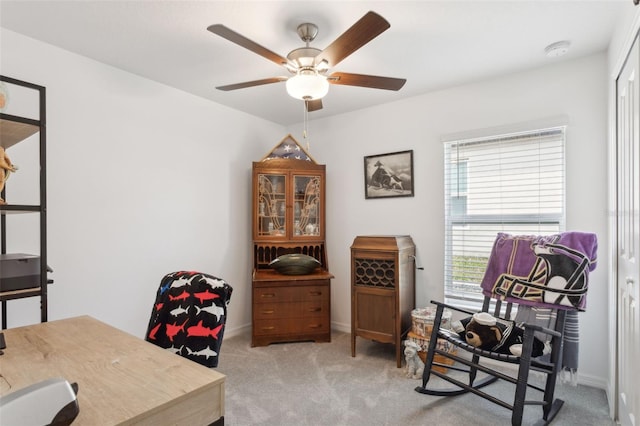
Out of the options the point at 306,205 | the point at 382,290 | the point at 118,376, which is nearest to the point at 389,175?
the point at 306,205

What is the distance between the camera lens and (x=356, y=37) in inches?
67.0

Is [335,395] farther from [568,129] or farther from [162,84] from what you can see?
[162,84]

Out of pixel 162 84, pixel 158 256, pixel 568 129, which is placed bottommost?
pixel 158 256

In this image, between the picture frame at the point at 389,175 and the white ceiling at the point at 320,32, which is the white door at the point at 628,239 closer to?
the white ceiling at the point at 320,32

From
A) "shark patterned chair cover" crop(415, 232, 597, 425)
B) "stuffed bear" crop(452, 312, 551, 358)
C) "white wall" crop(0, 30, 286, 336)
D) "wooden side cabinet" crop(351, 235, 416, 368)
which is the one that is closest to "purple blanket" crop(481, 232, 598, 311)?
"shark patterned chair cover" crop(415, 232, 597, 425)

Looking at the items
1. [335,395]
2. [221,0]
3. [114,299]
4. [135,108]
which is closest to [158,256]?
[114,299]

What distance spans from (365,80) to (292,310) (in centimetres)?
224

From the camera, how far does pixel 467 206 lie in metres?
3.10

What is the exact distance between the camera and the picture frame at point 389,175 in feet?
11.3

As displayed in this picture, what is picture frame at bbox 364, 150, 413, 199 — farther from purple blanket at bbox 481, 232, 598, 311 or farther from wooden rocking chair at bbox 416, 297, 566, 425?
wooden rocking chair at bbox 416, 297, 566, 425

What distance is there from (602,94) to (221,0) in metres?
2.70

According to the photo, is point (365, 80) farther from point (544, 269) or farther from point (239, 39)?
point (544, 269)

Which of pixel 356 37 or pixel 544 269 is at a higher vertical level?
pixel 356 37

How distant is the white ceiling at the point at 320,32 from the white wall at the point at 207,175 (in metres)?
0.21
